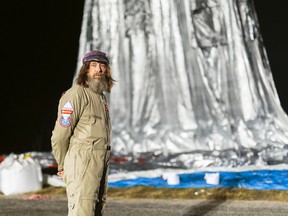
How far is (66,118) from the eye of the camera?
1.89 metres

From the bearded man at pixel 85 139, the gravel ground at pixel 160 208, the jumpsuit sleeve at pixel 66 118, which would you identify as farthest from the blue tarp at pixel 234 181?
the jumpsuit sleeve at pixel 66 118

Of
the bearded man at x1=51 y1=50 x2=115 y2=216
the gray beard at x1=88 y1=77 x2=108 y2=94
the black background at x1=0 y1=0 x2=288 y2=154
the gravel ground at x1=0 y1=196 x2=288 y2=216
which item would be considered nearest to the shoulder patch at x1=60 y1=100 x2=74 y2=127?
the bearded man at x1=51 y1=50 x2=115 y2=216

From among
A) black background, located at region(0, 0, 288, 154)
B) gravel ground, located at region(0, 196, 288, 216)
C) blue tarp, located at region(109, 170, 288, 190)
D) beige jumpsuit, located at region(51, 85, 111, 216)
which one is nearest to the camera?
beige jumpsuit, located at region(51, 85, 111, 216)

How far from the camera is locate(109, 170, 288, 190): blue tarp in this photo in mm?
4188

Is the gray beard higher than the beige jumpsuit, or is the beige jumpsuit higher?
the gray beard

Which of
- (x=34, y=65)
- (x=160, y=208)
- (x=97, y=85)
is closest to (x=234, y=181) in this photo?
(x=160, y=208)

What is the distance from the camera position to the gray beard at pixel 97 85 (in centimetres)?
197

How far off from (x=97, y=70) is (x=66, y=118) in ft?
0.74

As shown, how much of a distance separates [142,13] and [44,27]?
5.56 ft

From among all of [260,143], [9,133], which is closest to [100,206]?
[260,143]

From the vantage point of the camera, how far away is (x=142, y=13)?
6.20 metres

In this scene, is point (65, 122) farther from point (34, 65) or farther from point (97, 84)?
point (34, 65)

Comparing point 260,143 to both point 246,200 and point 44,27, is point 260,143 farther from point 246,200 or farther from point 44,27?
point 44,27

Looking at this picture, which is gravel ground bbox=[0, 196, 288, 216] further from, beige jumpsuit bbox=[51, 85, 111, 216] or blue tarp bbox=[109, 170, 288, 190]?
beige jumpsuit bbox=[51, 85, 111, 216]
